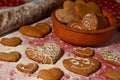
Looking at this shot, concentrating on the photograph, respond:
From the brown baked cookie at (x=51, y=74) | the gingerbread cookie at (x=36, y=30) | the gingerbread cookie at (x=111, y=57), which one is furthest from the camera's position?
the gingerbread cookie at (x=36, y=30)

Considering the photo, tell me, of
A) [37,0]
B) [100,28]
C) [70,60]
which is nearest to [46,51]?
[70,60]

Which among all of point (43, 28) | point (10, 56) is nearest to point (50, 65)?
point (10, 56)

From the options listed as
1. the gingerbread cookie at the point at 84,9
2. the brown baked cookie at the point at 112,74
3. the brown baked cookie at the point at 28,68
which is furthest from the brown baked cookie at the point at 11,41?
the brown baked cookie at the point at 112,74

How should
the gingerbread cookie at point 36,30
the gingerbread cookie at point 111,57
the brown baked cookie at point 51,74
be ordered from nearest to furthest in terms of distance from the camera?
the brown baked cookie at point 51,74, the gingerbread cookie at point 111,57, the gingerbread cookie at point 36,30

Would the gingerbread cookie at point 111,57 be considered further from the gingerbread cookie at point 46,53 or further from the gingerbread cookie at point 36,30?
the gingerbread cookie at point 36,30

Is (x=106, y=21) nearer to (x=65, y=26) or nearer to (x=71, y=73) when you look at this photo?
(x=65, y=26)

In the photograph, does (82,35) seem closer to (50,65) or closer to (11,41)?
(50,65)
